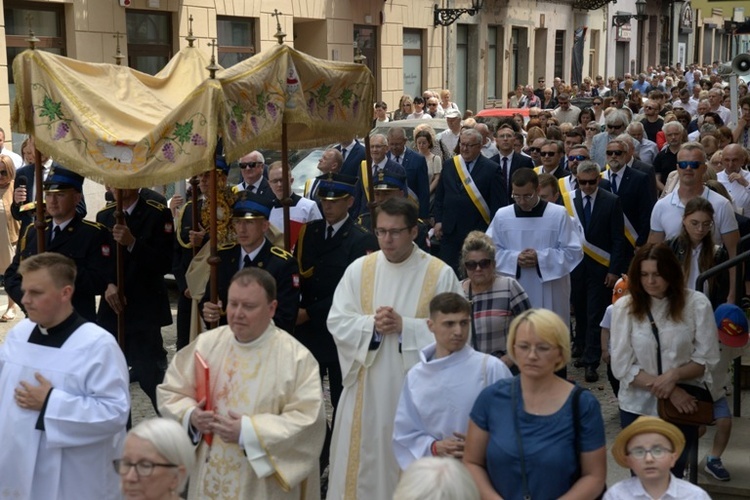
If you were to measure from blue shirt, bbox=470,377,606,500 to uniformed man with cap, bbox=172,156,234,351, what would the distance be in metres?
3.43

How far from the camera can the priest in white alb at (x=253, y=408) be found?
16.8 ft

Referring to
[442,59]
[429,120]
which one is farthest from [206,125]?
[442,59]

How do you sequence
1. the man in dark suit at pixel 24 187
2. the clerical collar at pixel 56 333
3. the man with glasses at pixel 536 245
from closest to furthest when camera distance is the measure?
the clerical collar at pixel 56 333, the man with glasses at pixel 536 245, the man in dark suit at pixel 24 187

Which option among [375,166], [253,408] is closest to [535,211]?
[375,166]

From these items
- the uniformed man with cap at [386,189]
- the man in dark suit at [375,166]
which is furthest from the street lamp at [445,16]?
the uniformed man with cap at [386,189]

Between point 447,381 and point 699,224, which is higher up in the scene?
point 699,224

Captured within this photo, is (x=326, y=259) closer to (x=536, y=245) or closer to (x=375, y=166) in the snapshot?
(x=536, y=245)

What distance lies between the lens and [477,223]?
10445 mm

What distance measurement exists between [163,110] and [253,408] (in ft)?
9.41

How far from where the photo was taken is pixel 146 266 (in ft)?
26.4

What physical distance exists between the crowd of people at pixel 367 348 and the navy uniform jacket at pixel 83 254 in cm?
2

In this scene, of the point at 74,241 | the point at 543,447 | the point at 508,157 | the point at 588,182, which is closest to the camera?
the point at 543,447

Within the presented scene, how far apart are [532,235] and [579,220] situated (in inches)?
53.0

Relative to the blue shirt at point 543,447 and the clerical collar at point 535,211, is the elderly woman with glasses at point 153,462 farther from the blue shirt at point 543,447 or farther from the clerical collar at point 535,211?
the clerical collar at point 535,211
